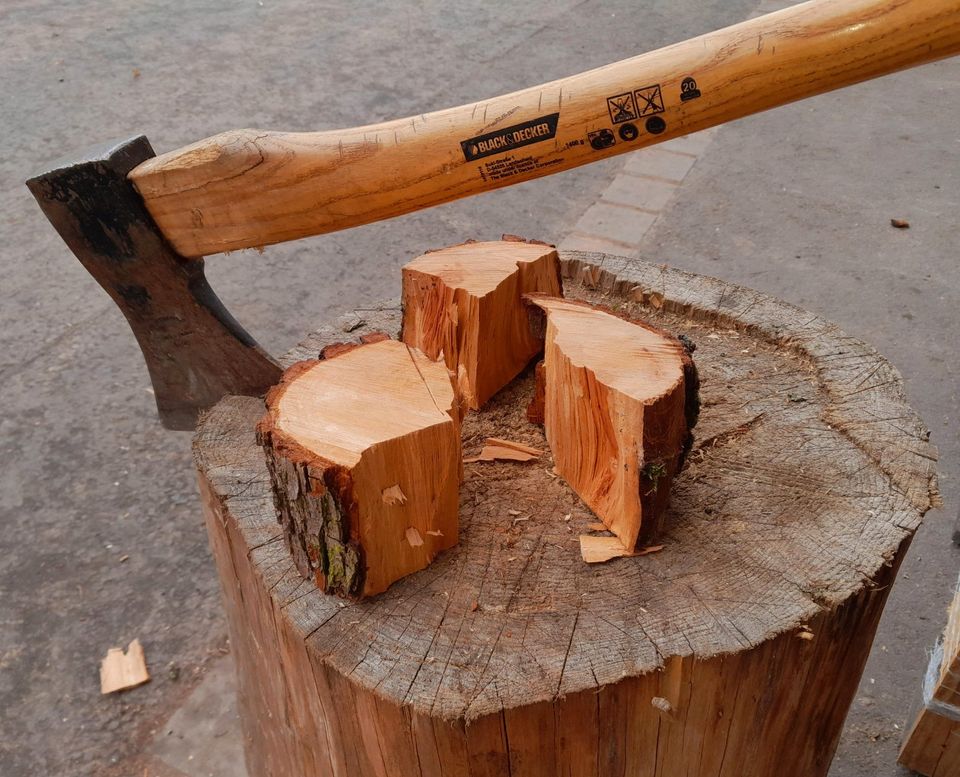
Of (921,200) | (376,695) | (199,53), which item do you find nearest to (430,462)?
(376,695)

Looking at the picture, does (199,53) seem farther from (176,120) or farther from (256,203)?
(256,203)

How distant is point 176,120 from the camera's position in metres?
4.72

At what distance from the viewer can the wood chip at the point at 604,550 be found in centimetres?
127

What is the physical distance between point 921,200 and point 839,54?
334 centimetres

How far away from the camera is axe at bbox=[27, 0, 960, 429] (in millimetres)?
1352

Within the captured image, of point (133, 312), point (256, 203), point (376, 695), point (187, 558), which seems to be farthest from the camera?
point (187, 558)

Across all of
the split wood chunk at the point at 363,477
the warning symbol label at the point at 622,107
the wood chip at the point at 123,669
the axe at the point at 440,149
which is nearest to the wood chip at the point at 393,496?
the split wood chunk at the point at 363,477

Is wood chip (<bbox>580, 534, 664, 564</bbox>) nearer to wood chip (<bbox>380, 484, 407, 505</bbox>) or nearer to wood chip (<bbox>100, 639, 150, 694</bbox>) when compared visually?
wood chip (<bbox>380, 484, 407, 505</bbox>)

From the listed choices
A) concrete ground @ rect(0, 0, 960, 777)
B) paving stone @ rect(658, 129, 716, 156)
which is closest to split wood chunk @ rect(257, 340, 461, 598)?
concrete ground @ rect(0, 0, 960, 777)

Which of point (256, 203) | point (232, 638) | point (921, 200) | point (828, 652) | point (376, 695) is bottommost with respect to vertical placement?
point (921, 200)

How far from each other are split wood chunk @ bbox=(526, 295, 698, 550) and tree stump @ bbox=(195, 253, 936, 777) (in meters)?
0.06

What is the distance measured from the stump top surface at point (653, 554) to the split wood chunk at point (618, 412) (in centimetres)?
6

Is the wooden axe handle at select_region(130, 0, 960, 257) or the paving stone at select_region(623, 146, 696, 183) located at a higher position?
the wooden axe handle at select_region(130, 0, 960, 257)

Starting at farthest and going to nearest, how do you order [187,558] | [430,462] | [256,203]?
1. [187,558]
2. [256,203]
3. [430,462]
